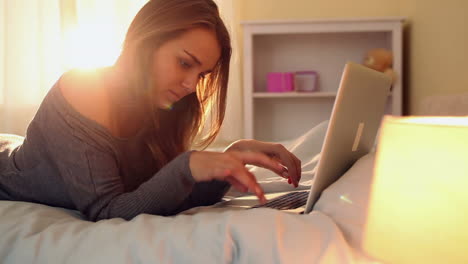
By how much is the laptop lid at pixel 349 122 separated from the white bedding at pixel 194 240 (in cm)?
9

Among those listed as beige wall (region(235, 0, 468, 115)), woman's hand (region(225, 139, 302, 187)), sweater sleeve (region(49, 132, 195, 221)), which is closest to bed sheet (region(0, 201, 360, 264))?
sweater sleeve (region(49, 132, 195, 221))

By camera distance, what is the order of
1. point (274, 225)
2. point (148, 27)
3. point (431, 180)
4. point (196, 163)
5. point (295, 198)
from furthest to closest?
point (148, 27)
point (295, 198)
point (196, 163)
point (274, 225)
point (431, 180)

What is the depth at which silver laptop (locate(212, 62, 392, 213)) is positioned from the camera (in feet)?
2.55

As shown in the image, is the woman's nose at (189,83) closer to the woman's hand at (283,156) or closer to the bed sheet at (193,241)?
the woman's hand at (283,156)

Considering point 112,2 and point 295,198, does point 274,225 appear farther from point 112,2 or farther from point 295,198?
point 112,2

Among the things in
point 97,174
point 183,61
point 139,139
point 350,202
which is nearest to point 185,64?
point 183,61

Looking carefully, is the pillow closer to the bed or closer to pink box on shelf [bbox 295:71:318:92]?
the bed

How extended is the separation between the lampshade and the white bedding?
199mm

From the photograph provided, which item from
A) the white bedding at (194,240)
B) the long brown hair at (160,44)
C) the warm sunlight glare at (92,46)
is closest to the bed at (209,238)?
the white bedding at (194,240)

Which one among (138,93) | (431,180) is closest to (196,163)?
(138,93)

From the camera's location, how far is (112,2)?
2977 mm

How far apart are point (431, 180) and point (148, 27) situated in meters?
0.86

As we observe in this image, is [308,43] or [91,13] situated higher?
[91,13]

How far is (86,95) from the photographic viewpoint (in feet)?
3.20
